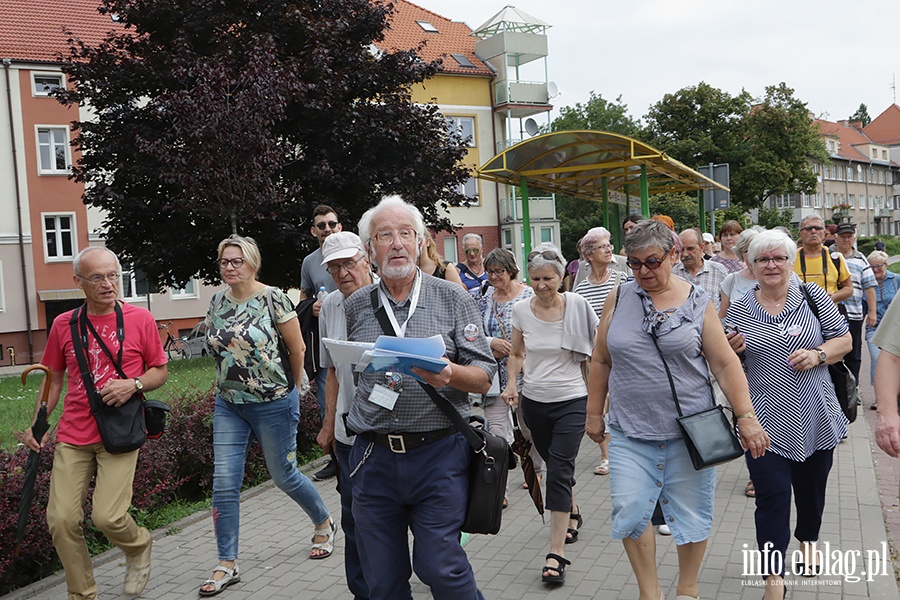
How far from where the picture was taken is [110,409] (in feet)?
15.5

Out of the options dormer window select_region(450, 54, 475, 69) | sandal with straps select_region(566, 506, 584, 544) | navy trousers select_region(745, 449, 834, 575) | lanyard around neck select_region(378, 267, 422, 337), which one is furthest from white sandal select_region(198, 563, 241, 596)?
dormer window select_region(450, 54, 475, 69)

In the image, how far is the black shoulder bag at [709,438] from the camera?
3.81 m

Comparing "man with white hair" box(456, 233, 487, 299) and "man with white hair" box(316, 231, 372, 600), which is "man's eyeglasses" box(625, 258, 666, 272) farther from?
"man with white hair" box(456, 233, 487, 299)

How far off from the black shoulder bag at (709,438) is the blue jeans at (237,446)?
8.09 feet

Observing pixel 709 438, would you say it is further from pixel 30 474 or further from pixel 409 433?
pixel 30 474

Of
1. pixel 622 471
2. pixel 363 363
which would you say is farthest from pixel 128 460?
pixel 622 471

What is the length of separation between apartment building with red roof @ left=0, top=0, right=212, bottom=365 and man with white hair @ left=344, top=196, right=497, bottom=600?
3201 cm

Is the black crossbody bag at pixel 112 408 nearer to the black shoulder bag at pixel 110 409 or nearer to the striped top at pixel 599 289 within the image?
the black shoulder bag at pixel 110 409

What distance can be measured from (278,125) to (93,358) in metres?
16.0

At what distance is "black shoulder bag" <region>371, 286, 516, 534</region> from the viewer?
10.9 ft

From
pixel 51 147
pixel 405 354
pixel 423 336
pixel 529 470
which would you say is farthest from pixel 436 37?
Result: pixel 405 354

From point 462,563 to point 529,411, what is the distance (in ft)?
7.64

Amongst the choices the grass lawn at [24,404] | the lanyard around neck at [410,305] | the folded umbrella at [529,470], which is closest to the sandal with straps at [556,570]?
the folded umbrella at [529,470]

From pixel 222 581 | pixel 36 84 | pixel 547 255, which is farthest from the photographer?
pixel 36 84
